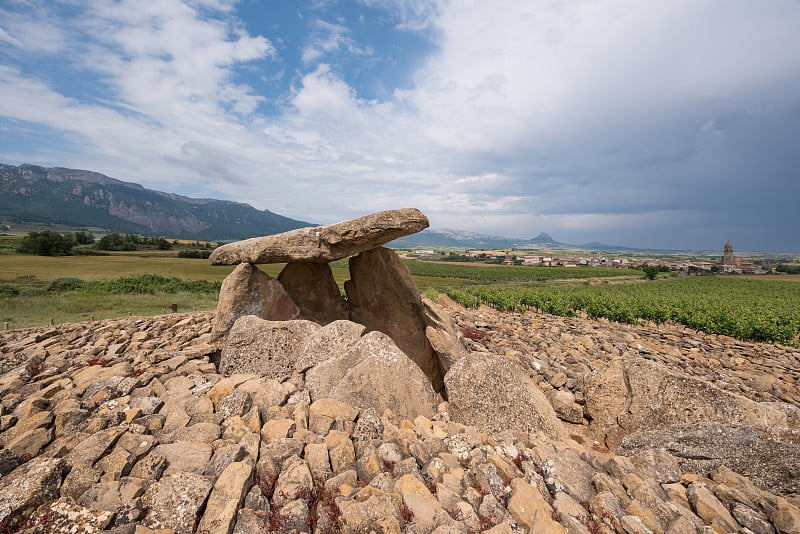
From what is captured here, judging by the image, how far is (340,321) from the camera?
316 inches

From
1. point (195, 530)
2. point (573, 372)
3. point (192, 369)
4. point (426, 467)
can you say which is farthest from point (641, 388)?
point (192, 369)

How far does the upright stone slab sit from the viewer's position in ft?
35.9

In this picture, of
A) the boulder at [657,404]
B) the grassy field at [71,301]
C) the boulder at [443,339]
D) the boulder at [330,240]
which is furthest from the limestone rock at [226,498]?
the grassy field at [71,301]

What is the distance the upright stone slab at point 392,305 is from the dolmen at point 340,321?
0.03 metres

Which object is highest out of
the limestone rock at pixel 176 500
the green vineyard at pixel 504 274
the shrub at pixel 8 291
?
the limestone rock at pixel 176 500

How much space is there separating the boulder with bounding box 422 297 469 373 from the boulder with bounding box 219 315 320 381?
380cm

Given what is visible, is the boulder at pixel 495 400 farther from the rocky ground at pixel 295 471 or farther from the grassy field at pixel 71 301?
the grassy field at pixel 71 301

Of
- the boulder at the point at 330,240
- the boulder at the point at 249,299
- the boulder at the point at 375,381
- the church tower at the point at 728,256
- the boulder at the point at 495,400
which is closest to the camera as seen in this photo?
the boulder at the point at 375,381

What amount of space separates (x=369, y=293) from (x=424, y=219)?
4136 mm

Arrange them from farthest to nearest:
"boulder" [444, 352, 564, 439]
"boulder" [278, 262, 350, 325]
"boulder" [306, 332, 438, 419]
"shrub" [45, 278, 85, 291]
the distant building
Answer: the distant building, "shrub" [45, 278, 85, 291], "boulder" [278, 262, 350, 325], "boulder" [444, 352, 564, 439], "boulder" [306, 332, 438, 419]

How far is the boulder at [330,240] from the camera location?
27.4 feet

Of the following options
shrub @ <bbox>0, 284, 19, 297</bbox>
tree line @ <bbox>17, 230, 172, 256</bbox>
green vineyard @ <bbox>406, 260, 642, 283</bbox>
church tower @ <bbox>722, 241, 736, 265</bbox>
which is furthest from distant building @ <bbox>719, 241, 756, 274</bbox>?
tree line @ <bbox>17, 230, 172, 256</bbox>

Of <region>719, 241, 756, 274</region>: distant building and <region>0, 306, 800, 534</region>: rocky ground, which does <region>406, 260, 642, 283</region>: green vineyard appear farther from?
<region>0, 306, 800, 534</region>: rocky ground

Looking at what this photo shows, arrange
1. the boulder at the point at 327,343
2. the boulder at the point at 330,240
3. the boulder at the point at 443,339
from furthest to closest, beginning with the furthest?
the boulder at the point at 443,339 < the boulder at the point at 330,240 < the boulder at the point at 327,343
